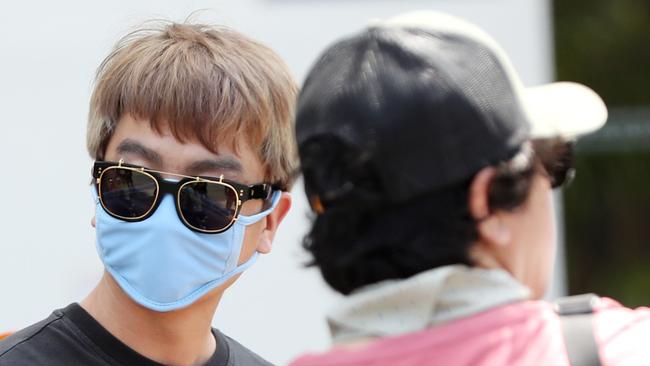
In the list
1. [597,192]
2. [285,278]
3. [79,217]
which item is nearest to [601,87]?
[597,192]

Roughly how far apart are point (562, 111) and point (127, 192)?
50.1 inches

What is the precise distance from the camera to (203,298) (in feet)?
8.41

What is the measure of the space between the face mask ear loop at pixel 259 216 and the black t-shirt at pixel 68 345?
39 centimetres

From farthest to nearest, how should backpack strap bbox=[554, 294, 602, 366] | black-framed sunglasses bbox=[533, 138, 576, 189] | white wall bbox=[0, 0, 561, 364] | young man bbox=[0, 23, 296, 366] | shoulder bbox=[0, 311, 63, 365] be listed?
white wall bbox=[0, 0, 561, 364]
young man bbox=[0, 23, 296, 366]
shoulder bbox=[0, 311, 63, 365]
black-framed sunglasses bbox=[533, 138, 576, 189]
backpack strap bbox=[554, 294, 602, 366]

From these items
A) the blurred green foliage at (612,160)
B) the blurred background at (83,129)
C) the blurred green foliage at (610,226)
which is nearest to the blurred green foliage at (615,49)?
the blurred green foliage at (612,160)

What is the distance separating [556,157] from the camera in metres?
1.46

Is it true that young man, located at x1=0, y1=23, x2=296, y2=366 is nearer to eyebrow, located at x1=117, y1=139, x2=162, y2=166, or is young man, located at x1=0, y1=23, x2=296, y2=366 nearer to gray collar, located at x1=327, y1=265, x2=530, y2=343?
eyebrow, located at x1=117, y1=139, x2=162, y2=166

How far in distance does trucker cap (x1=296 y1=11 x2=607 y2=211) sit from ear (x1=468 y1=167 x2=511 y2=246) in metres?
0.02

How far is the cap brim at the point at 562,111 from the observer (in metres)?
1.44

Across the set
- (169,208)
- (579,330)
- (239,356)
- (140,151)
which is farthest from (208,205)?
(579,330)

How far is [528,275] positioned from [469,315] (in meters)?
0.13

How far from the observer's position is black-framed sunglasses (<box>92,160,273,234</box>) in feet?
7.99

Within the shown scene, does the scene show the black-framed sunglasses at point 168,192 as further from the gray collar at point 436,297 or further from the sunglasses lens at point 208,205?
the gray collar at point 436,297

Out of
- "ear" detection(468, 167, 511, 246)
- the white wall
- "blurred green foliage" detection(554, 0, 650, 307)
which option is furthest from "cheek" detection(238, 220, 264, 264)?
"blurred green foliage" detection(554, 0, 650, 307)
